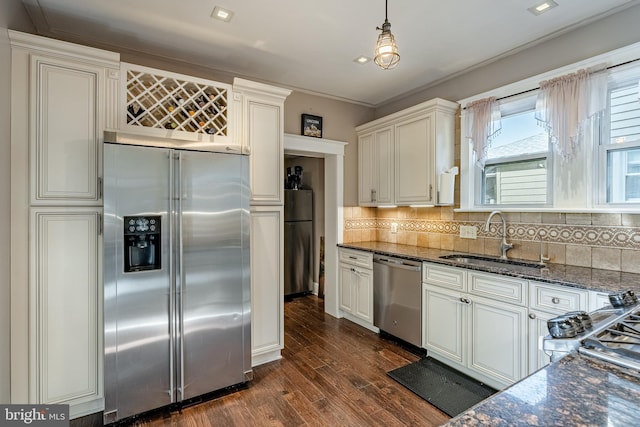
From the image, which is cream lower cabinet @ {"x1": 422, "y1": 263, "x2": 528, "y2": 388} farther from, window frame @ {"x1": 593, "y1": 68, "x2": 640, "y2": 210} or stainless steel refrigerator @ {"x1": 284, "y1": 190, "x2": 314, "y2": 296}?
stainless steel refrigerator @ {"x1": 284, "y1": 190, "x2": 314, "y2": 296}

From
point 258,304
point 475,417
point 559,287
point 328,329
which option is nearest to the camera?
point 475,417

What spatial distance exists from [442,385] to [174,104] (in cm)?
316

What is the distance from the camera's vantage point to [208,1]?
214 cm

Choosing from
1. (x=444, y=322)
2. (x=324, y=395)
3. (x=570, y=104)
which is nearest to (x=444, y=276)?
(x=444, y=322)

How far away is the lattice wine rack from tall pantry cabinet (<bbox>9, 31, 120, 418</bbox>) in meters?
0.15

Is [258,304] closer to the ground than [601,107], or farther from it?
closer to the ground

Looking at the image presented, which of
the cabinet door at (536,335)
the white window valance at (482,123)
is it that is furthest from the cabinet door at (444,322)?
the white window valance at (482,123)

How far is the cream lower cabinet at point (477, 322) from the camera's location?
7.29ft

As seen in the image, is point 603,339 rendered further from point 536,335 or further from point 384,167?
point 384,167

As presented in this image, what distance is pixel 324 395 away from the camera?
235cm

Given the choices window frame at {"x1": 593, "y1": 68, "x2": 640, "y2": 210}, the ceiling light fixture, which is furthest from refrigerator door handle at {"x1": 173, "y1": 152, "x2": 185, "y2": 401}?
window frame at {"x1": 593, "y1": 68, "x2": 640, "y2": 210}

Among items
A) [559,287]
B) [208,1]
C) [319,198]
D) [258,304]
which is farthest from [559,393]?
[319,198]

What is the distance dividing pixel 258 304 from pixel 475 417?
2.37m

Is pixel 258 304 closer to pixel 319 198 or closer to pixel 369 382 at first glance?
pixel 369 382
